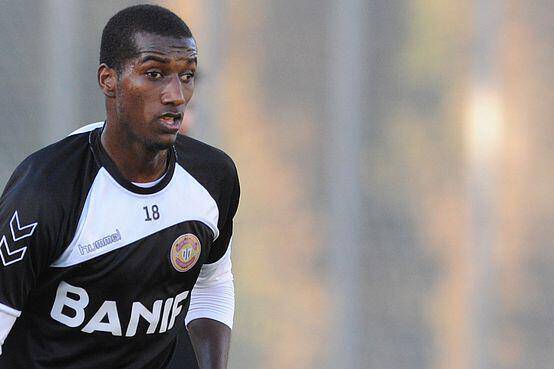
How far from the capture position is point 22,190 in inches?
127

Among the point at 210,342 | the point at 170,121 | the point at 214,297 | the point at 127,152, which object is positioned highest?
the point at 170,121

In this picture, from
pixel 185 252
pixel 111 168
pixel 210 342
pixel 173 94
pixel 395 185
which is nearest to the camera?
pixel 173 94

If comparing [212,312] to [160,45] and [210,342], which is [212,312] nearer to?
[210,342]

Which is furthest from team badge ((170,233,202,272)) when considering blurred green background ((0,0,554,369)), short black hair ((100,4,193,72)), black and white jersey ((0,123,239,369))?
blurred green background ((0,0,554,369))

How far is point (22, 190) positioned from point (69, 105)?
292 centimetres

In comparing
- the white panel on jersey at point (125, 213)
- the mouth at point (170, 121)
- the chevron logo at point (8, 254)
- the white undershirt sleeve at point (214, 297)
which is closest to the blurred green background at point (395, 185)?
the white undershirt sleeve at point (214, 297)

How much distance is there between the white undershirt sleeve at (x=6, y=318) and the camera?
3270 millimetres

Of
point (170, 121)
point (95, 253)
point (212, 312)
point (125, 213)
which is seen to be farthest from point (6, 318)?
point (212, 312)

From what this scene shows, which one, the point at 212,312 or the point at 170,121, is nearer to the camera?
the point at 170,121

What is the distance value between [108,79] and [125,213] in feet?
1.22

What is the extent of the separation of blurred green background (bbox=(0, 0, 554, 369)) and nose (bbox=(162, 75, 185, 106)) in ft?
11.3

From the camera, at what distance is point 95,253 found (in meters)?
3.35

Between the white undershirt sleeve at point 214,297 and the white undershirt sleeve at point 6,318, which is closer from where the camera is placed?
the white undershirt sleeve at point 6,318

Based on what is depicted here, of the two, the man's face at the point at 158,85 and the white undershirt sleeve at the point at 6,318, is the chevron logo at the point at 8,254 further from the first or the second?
the man's face at the point at 158,85
